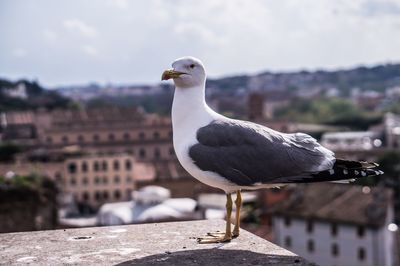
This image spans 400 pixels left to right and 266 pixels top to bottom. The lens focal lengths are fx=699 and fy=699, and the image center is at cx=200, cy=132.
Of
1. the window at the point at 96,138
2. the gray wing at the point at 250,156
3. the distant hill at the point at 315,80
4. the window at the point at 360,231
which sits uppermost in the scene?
the distant hill at the point at 315,80

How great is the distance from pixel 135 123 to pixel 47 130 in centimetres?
550

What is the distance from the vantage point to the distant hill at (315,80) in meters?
118

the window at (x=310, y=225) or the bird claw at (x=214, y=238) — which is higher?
the bird claw at (x=214, y=238)

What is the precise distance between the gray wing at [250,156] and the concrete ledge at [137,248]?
356 mm

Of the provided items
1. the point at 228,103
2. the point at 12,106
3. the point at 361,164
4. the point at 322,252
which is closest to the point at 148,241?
the point at 361,164

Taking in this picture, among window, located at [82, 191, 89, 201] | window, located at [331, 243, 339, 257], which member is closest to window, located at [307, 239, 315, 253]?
window, located at [331, 243, 339, 257]

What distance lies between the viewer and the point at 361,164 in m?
3.35

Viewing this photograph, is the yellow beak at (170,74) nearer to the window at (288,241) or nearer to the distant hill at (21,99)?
the window at (288,241)

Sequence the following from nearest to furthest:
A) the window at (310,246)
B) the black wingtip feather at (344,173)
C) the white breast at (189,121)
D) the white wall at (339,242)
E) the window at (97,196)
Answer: the black wingtip feather at (344,173) → the white breast at (189,121) → the white wall at (339,242) → the window at (310,246) → the window at (97,196)

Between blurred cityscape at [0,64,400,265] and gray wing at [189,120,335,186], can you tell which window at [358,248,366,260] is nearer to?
blurred cityscape at [0,64,400,265]

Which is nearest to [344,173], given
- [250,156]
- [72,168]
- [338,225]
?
[250,156]

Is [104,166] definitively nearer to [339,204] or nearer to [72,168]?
[72,168]

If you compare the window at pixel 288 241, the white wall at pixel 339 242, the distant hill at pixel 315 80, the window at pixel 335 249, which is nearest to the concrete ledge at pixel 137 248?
the white wall at pixel 339 242

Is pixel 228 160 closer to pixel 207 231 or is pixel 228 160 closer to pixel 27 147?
pixel 207 231
